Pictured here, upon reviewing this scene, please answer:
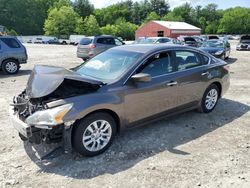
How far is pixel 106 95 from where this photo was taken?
167 inches

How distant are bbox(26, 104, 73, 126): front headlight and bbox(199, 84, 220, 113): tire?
10.6 feet

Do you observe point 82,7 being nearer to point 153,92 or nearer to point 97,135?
point 153,92

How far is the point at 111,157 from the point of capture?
4.27 meters

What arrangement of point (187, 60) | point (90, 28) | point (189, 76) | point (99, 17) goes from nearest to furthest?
point (189, 76), point (187, 60), point (90, 28), point (99, 17)

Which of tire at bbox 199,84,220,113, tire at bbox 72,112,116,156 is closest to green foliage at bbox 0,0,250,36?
tire at bbox 199,84,220,113

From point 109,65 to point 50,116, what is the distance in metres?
1.61

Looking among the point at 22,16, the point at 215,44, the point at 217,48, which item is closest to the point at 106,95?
the point at 217,48

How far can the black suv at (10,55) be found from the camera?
39.3ft

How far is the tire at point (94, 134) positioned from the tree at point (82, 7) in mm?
100853

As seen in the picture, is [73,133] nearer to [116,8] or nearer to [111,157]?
[111,157]

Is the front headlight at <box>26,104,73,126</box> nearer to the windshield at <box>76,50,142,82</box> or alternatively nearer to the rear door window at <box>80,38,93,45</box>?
the windshield at <box>76,50,142,82</box>

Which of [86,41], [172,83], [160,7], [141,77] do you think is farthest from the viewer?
[160,7]

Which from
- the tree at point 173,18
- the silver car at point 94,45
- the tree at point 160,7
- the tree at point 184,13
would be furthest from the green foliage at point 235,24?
the silver car at point 94,45

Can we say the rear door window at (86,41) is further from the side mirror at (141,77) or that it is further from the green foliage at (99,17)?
the green foliage at (99,17)
